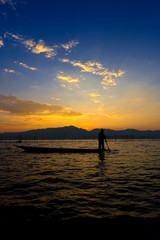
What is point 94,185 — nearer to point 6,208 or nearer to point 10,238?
point 6,208

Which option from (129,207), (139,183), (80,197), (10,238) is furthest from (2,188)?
(139,183)

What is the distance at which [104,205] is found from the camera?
5891mm

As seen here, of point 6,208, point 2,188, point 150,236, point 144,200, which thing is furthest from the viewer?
point 2,188

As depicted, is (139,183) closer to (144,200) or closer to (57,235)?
(144,200)

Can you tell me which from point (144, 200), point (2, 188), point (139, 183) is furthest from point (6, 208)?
point (139, 183)

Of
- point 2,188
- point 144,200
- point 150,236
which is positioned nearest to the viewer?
point 150,236

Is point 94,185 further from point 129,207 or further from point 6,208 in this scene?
point 6,208

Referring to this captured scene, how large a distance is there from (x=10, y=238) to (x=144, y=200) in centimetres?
502

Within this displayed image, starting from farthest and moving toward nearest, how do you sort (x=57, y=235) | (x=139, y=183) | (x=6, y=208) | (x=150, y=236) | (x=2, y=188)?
(x=139, y=183) → (x=2, y=188) → (x=6, y=208) → (x=57, y=235) → (x=150, y=236)

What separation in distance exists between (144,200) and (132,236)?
2842 millimetres

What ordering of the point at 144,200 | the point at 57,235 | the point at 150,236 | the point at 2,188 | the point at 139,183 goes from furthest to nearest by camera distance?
the point at 139,183 < the point at 2,188 < the point at 144,200 < the point at 57,235 < the point at 150,236

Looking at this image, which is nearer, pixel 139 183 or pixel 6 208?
pixel 6 208

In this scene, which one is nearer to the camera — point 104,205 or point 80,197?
point 104,205

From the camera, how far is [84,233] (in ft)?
13.6
